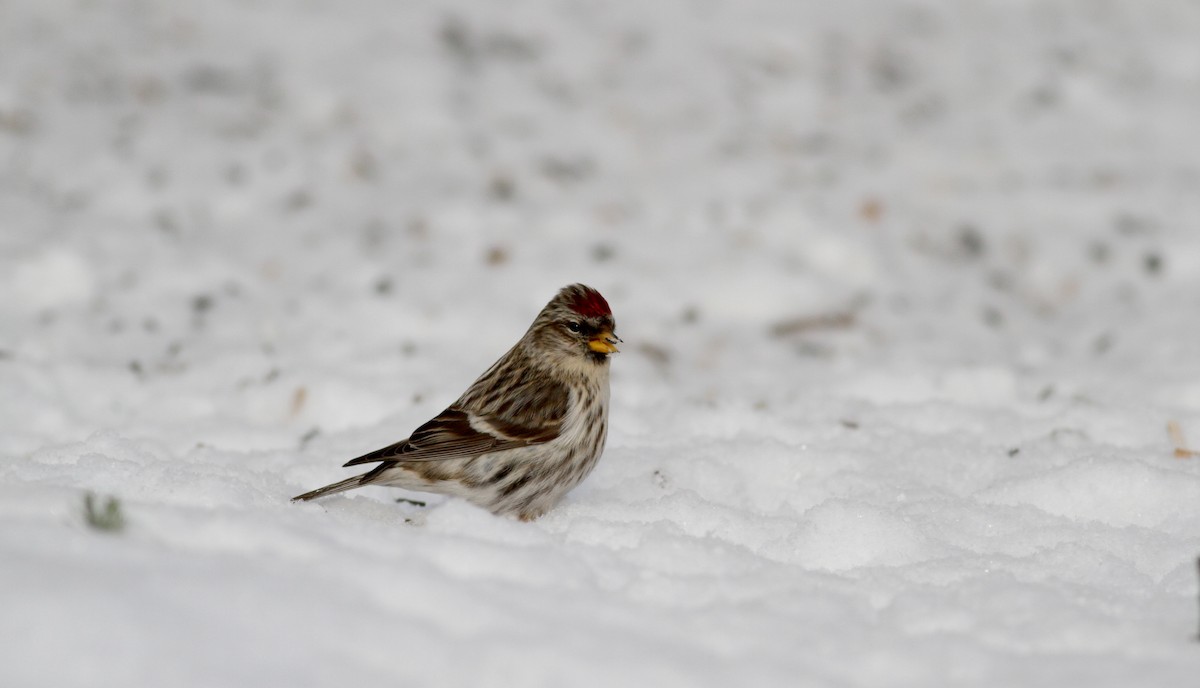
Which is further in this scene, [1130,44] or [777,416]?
[1130,44]

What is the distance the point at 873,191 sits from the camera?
6.65 meters

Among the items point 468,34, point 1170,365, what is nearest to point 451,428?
point 1170,365

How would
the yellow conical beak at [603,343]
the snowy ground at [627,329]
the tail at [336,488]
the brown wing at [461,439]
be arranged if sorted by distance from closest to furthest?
the snowy ground at [627,329]
the tail at [336,488]
the brown wing at [461,439]
the yellow conical beak at [603,343]

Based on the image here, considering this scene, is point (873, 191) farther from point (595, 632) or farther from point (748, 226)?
point (595, 632)

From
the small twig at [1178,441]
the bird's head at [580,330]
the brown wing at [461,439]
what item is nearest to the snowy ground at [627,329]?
the small twig at [1178,441]

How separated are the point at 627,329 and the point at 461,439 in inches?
88.7

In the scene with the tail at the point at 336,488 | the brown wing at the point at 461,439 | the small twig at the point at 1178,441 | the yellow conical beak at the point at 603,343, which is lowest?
the small twig at the point at 1178,441

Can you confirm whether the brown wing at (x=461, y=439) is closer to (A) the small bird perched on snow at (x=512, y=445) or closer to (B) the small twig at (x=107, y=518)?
(A) the small bird perched on snow at (x=512, y=445)

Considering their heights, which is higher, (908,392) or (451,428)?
(451,428)

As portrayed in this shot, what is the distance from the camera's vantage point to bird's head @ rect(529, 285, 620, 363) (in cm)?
373

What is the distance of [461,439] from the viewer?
3.45 meters

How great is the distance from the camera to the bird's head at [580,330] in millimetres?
3732

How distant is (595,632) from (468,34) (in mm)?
5960

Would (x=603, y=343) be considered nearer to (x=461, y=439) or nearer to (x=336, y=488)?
(x=461, y=439)
